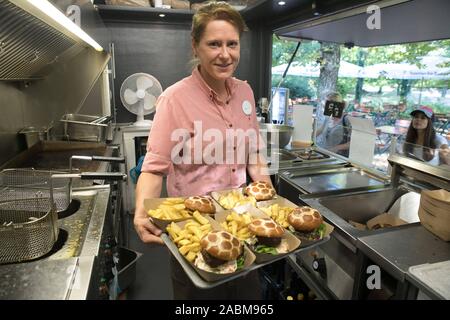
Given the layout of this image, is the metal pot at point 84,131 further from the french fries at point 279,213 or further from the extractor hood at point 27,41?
the french fries at point 279,213

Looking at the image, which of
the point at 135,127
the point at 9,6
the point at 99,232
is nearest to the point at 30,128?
the point at 135,127

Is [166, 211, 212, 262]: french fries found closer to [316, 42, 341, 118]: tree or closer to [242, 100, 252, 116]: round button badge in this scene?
[242, 100, 252, 116]: round button badge

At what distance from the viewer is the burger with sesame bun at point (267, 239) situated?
1188mm

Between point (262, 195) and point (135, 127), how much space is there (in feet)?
8.43

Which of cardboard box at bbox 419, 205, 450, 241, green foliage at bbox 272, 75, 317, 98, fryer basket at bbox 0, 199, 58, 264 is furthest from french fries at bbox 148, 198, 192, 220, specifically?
green foliage at bbox 272, 75, 317, 98

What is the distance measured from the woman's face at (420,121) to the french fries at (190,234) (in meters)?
2.25

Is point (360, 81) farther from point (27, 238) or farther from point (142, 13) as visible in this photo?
point (27, 238)

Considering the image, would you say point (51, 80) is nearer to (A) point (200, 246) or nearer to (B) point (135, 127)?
(B) point (135, 127)

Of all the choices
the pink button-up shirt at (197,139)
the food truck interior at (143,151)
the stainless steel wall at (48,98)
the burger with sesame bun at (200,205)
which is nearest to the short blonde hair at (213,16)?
the pink button-up shirt at (197,139)

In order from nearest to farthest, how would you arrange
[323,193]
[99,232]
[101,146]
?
1. [99,232]
2. [323,193]
3. [101,146]

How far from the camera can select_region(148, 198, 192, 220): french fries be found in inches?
51.7

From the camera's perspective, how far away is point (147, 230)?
52.4 inches

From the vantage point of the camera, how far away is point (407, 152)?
2064mm
